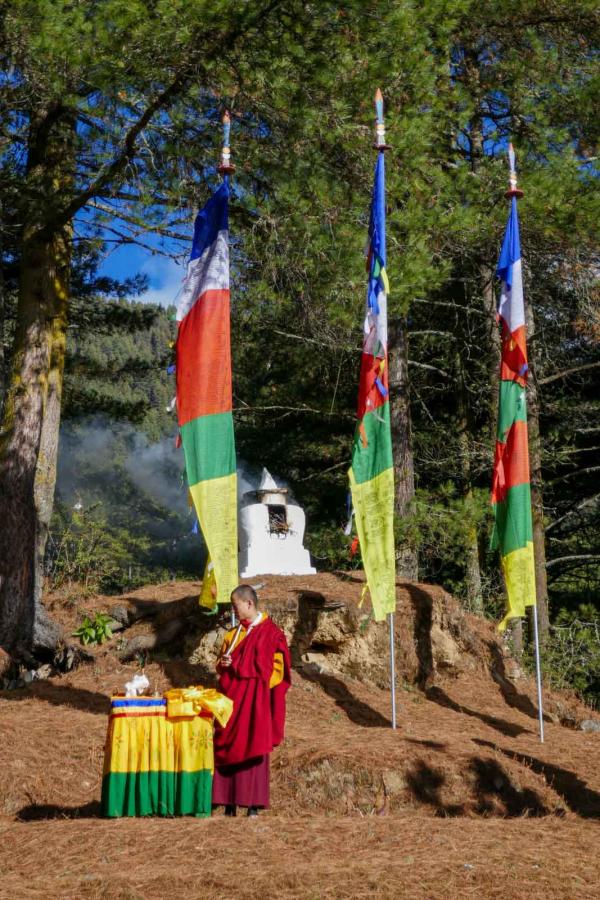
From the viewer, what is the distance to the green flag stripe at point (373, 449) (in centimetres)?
948

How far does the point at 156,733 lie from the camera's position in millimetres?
6426

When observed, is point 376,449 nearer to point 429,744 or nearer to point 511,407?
point 511,407

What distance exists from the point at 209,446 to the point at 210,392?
0.47 m

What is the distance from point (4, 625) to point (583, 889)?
725cm

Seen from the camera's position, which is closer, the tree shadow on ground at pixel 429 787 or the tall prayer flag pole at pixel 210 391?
the tall prayer flag pole at pixel 210 391

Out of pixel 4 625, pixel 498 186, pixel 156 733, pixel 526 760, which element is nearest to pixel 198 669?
pixel 4 625

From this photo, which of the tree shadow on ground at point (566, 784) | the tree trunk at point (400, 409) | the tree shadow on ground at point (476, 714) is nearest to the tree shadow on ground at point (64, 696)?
the tree shadow on ground at point (566, 784)

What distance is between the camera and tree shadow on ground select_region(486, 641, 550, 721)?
1234 centimetres

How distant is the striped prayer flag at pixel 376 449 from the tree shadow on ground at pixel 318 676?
1.40 m

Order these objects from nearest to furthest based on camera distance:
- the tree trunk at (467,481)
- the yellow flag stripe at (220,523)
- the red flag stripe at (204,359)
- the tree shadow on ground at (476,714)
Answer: the yellow flag stripe at (220,523), the red flag stripe at (204,359), the tree shadow on ground at (476,714), the tree trunk at (467,481)

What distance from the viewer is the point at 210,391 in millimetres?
8117

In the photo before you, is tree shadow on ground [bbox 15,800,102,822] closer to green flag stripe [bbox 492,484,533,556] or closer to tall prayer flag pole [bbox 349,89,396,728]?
tall prayer flag pole [bbox 349,89,396,728]

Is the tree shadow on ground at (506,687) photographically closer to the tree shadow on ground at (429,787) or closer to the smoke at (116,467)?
the tree shadow on ground at (429,787)

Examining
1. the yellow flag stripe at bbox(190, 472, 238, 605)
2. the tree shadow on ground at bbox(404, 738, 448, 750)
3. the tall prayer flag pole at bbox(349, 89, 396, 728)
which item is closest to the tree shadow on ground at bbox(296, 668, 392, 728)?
the tall prayer flag pole at bbox(349, 89, 396, 728)
